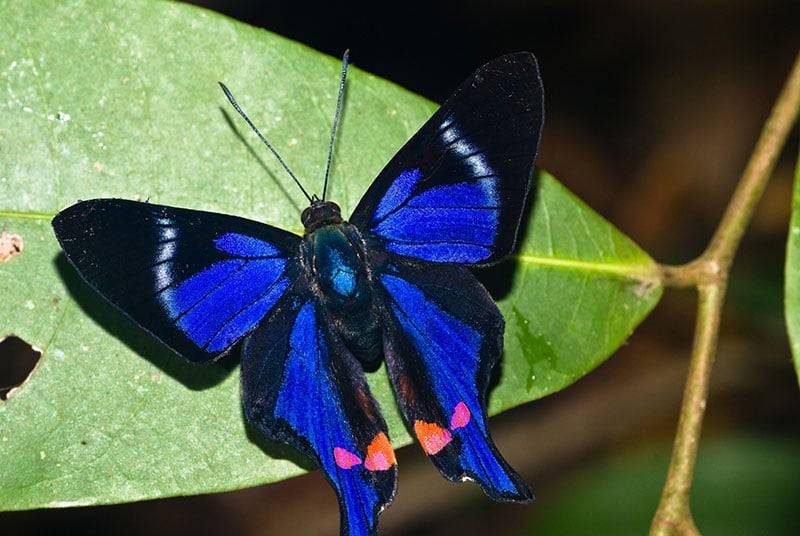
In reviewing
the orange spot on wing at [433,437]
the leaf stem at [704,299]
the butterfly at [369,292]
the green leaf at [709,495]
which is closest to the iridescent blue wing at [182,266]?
the butterfly at [369,292]

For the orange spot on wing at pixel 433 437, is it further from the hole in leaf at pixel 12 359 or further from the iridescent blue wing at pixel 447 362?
the hole in leaf at pixel 12 359

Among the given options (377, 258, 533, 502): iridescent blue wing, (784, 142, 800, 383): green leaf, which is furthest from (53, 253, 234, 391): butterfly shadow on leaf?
(784, 142, 800, 383): green leaf

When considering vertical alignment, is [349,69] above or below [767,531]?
above

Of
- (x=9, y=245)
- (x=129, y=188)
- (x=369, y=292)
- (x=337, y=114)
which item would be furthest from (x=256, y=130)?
(x=9, y=245)

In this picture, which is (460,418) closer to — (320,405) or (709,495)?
(320,405)

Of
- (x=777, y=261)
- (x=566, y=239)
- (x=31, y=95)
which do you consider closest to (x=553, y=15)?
(x=777, y=261)

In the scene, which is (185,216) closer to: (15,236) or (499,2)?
(15,236)

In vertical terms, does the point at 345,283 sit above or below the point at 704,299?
→ below
